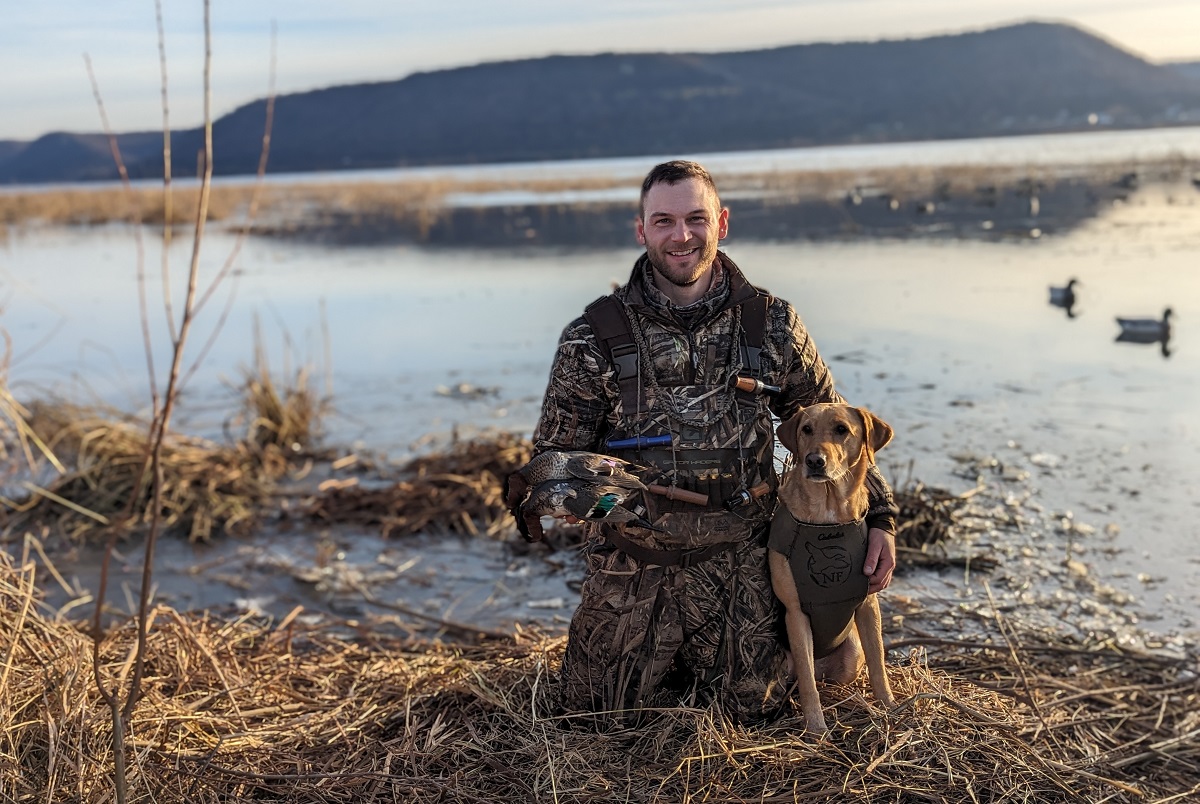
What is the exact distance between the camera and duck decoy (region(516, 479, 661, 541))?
3703 millimetres

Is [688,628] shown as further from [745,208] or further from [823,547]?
[745,208]

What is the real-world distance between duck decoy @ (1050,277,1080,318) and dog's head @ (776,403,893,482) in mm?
11264

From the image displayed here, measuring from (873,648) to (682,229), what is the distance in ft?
5.78

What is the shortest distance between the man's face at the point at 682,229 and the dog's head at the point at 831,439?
72 centimetres

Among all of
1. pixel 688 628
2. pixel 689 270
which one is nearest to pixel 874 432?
pixel 689 270

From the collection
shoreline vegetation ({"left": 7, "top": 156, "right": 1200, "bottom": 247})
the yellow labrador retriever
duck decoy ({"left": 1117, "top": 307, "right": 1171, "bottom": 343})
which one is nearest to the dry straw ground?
the yellow labrador retriever

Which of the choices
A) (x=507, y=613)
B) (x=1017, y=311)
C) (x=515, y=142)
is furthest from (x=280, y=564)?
(x=515, y=142)

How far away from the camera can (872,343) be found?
12.8 meters

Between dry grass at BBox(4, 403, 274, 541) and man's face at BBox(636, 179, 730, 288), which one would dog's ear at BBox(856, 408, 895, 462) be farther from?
dry grass at BBox(4, 403, 274, 541)

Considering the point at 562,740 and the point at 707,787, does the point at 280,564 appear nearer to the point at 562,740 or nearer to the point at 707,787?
the point at 562,740

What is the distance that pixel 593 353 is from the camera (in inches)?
160

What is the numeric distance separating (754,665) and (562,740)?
809 millimetres

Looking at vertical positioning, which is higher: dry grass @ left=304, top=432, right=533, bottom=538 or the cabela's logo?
the cabela's logo

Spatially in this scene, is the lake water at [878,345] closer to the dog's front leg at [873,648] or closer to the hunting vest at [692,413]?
the hunting vest at [692,413]
